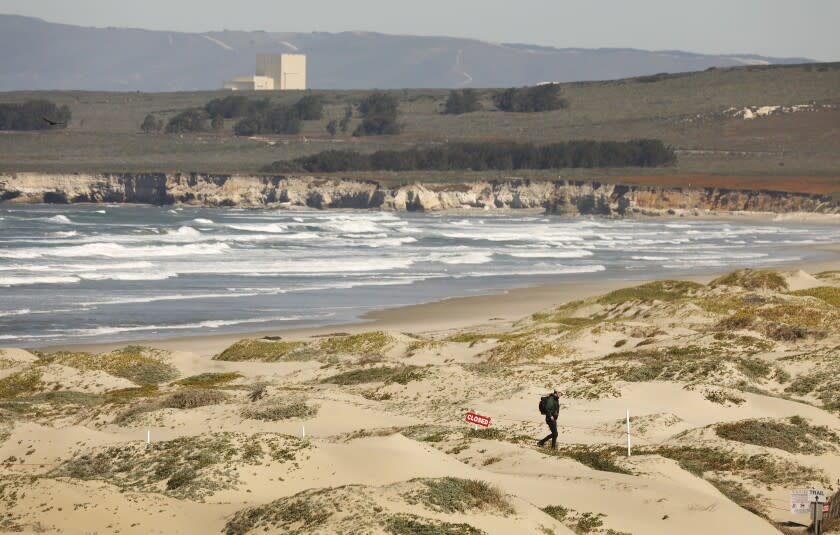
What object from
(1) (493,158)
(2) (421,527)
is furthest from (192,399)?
(1) (493,158)

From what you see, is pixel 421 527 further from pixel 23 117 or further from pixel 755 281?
pixel 23 117

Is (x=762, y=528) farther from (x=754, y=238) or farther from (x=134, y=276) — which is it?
(x=754, y=238)

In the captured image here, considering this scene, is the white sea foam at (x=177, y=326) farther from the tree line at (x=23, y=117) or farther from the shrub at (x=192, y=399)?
the tree line at (x=23, y=117)

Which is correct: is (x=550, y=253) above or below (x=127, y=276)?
below

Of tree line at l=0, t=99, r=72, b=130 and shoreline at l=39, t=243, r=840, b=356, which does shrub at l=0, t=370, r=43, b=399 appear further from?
tree line at l=0, t=99, r=72, b=130

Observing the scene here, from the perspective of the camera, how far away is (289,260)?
71250 millimetres

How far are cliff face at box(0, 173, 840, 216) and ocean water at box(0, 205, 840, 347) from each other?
10.3 metres

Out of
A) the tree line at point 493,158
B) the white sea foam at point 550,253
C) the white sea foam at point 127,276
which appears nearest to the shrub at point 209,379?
the white sea foam at point 127,276

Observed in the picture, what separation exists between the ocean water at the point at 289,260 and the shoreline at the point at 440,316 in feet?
3.65

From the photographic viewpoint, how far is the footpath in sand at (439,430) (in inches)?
664

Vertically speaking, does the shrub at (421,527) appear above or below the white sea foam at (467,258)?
above

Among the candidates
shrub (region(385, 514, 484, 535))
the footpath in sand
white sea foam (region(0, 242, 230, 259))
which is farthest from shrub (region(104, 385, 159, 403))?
white sea foam (region(0, 242, 230, 259))

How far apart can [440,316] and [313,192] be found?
308 ft

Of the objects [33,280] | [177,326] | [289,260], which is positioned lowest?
[289,260]
